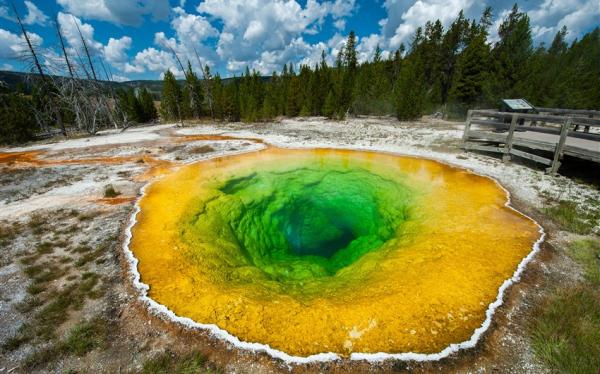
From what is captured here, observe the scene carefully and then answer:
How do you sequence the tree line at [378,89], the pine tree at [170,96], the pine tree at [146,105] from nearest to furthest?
the tree line at [378,89] → the pine tree at [170,96] → the pine tree at [146,105]

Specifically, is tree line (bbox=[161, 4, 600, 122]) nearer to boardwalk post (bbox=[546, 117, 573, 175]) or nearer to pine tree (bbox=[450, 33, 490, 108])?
pine tree (bbox=[450, 33, 490, 108])

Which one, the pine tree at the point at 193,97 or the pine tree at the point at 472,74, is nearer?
the pine tree at the point at 472,74

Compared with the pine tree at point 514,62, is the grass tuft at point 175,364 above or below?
below

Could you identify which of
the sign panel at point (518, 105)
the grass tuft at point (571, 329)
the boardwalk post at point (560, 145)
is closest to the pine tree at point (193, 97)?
the sign panel at point (518, 105)

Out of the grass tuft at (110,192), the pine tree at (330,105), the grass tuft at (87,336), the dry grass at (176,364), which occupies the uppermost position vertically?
the pine tree at (330,105)

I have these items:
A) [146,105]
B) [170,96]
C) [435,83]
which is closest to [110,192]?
[170,96]

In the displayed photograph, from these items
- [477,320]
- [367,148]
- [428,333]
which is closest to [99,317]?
[428,333]

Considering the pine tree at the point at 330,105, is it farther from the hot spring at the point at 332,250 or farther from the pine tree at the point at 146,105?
the pine tree at the point at 146,105
